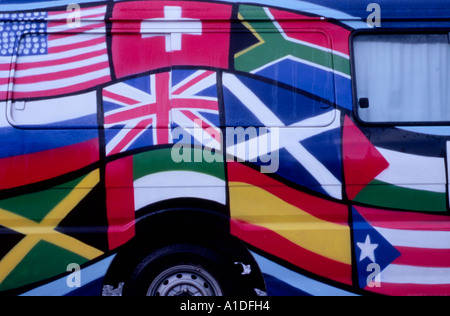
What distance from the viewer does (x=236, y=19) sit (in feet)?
12.3

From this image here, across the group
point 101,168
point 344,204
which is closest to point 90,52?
point 101,168

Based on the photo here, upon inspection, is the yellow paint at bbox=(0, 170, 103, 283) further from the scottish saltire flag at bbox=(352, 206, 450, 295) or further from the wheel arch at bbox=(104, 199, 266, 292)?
the scottish saltire flag at bbox=(352, 206, 450, 295)

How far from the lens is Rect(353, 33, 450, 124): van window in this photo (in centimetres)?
376

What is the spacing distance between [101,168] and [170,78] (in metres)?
0.86

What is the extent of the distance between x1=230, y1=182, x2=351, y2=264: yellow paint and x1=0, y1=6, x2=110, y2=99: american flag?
4.57ft

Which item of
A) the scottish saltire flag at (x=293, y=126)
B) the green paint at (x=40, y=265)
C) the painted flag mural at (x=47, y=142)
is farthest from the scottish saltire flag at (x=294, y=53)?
the green paint at (x=40, y=265)

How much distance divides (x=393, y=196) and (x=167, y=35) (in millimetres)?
2132

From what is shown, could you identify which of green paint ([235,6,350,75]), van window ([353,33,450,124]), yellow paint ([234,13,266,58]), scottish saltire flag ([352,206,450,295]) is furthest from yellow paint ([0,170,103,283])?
van window ([353,33,450,124])

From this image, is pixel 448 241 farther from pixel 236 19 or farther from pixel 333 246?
pixel 236 19

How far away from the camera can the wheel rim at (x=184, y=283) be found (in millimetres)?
3736

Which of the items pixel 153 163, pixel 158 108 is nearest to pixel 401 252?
pixel 153 163

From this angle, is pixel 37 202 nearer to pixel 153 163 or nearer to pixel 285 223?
pixel 153 163

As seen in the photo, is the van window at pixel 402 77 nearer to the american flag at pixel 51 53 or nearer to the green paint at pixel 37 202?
the american flag at pixel 51 53

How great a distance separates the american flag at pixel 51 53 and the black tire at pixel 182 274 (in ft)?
4.70
